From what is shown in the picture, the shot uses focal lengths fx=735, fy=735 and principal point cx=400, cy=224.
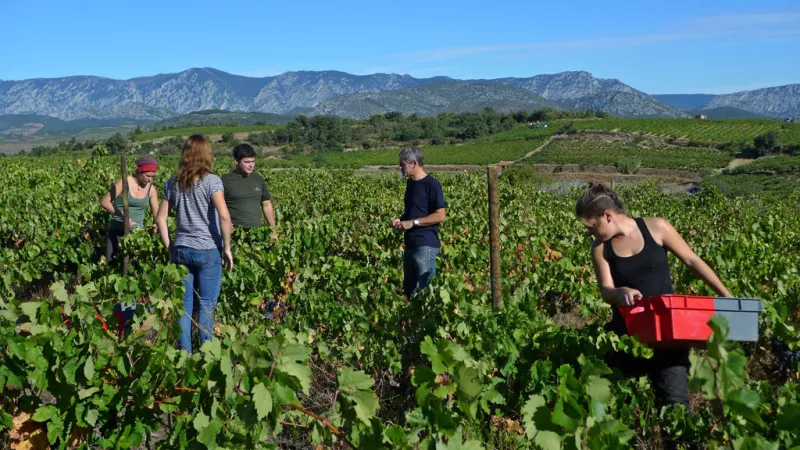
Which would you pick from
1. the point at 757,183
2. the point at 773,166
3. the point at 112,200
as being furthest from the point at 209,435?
the point at 773,166

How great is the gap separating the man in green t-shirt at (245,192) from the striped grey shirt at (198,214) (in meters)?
0.93

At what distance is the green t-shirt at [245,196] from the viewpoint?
562 cm

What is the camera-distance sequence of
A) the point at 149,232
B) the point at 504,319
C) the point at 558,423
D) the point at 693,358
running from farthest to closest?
the point at 149,232
the point at 504,319
the point at 558,423
the point at 693,358

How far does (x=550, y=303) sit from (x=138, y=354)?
3.44m

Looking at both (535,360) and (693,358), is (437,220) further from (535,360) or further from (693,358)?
(693,358)

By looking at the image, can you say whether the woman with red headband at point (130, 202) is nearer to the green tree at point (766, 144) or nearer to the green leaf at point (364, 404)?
the green leaf at point (364, 404)

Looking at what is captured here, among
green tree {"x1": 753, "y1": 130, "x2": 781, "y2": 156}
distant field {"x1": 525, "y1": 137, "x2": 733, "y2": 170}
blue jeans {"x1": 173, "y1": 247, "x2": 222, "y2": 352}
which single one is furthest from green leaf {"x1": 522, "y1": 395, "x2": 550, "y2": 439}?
green tree {"x1": 753, "y1": 130, "x2": 781, "y2": 156}

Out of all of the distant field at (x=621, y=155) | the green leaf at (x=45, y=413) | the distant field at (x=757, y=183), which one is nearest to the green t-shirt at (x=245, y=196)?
the green leaf at (x=45, y=413)

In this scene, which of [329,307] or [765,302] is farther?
[329,307]

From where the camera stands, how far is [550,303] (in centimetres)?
573

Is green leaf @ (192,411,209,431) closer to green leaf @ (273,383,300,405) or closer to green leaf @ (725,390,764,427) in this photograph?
green leaf @ (273,383,300,405)

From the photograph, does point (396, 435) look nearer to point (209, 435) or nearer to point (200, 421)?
point (209, 435)

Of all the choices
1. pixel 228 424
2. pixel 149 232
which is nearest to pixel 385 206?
pixel 149 232

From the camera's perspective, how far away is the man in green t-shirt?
5.48m
